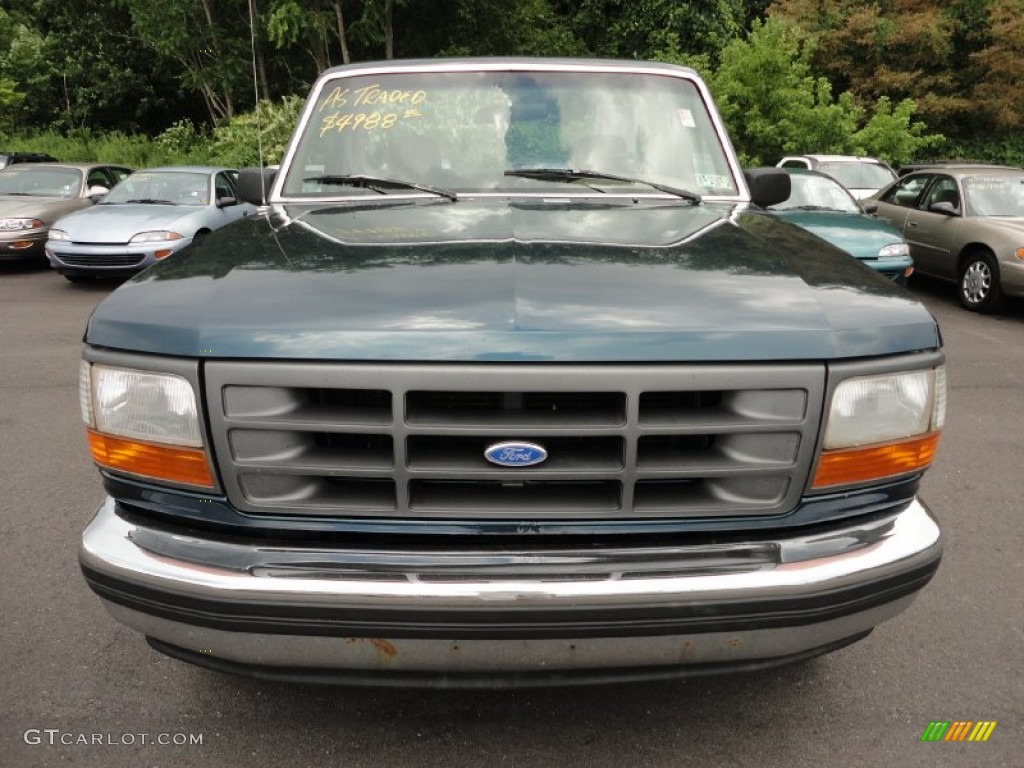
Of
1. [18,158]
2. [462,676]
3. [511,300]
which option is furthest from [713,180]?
[18,158]

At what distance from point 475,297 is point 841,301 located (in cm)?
89

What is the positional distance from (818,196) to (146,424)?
985 centimetres

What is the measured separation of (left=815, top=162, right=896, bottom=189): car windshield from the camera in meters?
13.7

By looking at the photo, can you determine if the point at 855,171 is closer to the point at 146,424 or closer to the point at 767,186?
the point at 767,186

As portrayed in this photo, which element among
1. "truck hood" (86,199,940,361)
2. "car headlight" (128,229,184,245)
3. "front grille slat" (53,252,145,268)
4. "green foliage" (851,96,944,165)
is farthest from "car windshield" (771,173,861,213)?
"truck hood" (86,199,940,361)

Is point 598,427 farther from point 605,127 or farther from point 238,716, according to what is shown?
point 605,127

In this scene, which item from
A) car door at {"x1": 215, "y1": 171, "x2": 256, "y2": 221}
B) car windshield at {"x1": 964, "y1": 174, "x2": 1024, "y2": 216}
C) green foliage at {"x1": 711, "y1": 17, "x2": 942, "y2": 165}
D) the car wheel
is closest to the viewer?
the car wheel

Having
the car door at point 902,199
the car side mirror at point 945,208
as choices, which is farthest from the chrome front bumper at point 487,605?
the car door at point 902,199

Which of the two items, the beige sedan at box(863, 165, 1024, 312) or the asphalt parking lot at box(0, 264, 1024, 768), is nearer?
the asphalt parking lot at box(0, 264, 1024, 768)

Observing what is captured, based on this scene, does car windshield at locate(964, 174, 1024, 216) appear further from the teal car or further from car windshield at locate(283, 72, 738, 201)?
car windshield at locate(283, 72, 738, 201)

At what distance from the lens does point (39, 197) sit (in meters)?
12.7

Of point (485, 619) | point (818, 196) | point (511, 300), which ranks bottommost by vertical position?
point (818, 196)

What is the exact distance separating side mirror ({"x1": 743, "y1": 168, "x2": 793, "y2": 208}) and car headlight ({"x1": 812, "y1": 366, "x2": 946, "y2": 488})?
1405 millimetres

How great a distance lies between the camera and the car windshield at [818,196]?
33.1 feet
